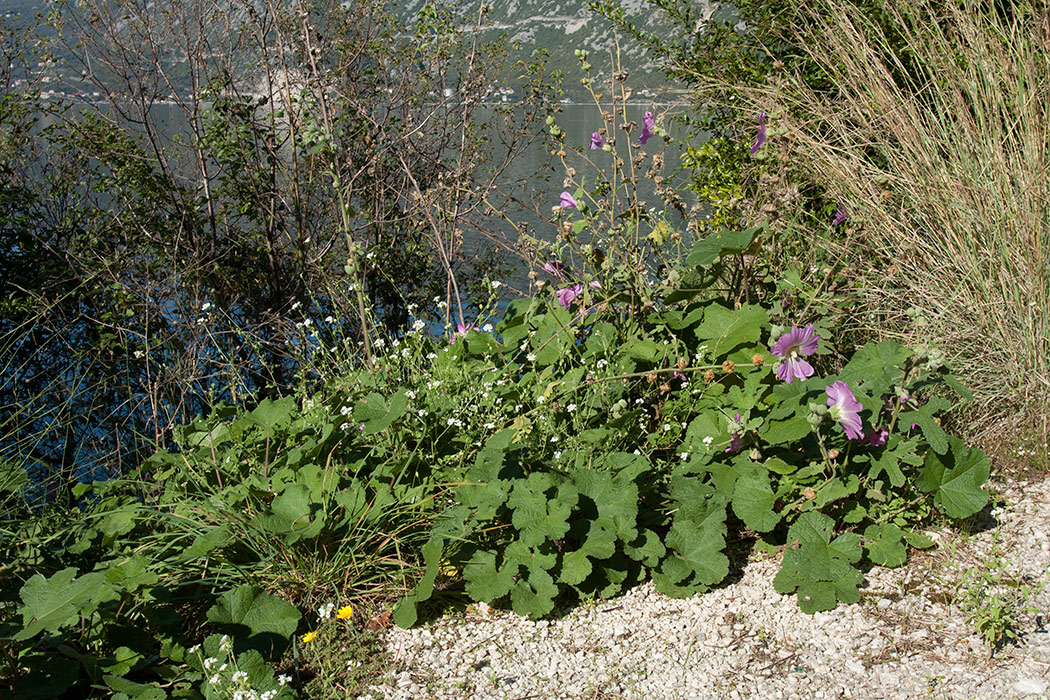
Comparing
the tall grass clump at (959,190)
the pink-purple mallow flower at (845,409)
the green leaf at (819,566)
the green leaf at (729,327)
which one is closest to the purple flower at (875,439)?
the pink-purple mallow flower at (845,409)

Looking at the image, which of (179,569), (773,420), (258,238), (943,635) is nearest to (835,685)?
(943,635)

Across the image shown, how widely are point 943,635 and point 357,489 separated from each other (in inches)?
57.8

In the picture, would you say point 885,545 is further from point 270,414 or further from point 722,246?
point 270,414

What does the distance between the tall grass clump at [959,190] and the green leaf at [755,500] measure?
3.16ft

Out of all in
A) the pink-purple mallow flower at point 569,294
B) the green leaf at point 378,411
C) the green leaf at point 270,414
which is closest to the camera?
the green leaf at point 378,411

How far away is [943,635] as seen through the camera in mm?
1921

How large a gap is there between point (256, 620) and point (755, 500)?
124 cm

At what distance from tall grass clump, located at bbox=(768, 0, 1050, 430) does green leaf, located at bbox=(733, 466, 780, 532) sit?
0.96m

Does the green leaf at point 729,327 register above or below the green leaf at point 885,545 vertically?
above

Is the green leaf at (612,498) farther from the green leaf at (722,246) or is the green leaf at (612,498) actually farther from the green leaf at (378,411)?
the green leaf at (722,246)

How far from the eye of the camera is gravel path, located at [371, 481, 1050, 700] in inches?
71.0

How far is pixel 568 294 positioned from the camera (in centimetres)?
296

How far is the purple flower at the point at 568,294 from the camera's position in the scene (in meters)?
2.93

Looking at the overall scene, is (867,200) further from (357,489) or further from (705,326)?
(357,489)
